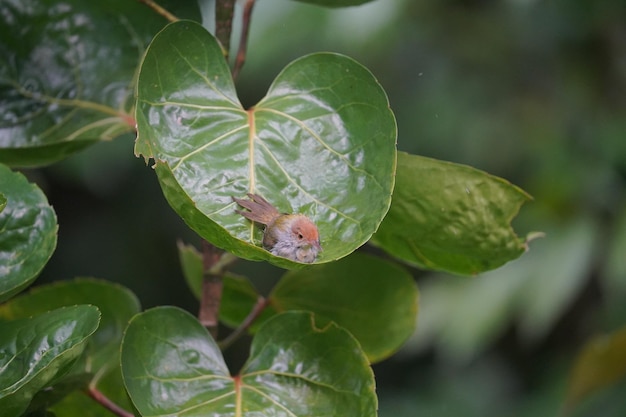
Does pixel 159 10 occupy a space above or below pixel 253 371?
above

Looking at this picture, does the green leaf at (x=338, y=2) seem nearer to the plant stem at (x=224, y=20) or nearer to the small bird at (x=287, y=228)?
the plant stem at (x=224, y=20)

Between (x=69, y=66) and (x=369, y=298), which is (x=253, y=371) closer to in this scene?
(x=369, y=298)

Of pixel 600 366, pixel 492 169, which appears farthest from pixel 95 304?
pixel 492 169

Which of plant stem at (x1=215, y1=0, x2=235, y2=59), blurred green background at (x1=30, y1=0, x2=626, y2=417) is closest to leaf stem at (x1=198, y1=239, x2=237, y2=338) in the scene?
plant stem at (x1=215, y1=0, x2=235, y2=59)

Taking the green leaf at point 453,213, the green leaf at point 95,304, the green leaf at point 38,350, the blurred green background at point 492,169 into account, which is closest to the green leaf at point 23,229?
the green leaf at point 38,350

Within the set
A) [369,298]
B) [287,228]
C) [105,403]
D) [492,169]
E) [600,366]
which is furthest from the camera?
[492,169]

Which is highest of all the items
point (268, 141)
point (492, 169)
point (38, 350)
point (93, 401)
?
point (268, 141)

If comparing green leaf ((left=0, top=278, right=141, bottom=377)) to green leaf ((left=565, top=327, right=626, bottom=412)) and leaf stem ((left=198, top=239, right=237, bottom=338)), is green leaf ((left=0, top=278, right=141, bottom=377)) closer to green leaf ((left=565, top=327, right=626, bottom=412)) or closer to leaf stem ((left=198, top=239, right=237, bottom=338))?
leaf stem ((left=198, top=239, right=237, bottom=338))
